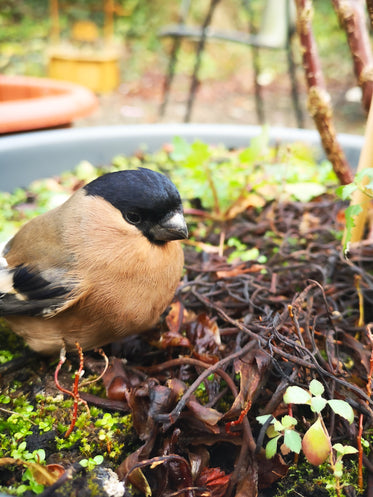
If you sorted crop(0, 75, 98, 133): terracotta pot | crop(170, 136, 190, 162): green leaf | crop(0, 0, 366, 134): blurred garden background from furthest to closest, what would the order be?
1. crop(0, 0, 366, 134): blurred garden background
2. crop(0, 75, 98, 133): terracotta pot
3. crop(170, 136, 190, 162): green leaf

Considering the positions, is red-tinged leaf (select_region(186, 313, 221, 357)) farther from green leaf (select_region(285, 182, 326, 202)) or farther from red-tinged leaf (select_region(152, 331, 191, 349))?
green leaf (select_region(285, 182, 326, 202))

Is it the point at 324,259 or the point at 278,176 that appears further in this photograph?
the point at 278,176

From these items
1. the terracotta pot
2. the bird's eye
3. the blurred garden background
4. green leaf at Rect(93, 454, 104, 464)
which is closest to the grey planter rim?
the terracotta pot

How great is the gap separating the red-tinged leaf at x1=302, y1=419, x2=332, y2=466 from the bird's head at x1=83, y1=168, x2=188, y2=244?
0.56 metres

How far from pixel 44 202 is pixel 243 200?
2.97ft

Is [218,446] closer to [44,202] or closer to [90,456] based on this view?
[90,456]

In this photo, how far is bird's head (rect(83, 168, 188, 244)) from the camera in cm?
119

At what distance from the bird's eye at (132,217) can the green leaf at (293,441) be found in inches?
24.9

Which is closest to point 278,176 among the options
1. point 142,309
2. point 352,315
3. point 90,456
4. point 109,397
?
point 352,315

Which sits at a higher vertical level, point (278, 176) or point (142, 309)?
point (278, 176)

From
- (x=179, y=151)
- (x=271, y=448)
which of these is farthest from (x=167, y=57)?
(x=271, y=448)

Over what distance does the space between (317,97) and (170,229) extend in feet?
2.31

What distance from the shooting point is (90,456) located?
100 centimetres

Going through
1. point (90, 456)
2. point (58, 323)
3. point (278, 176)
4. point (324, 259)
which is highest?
point (278, 176)
